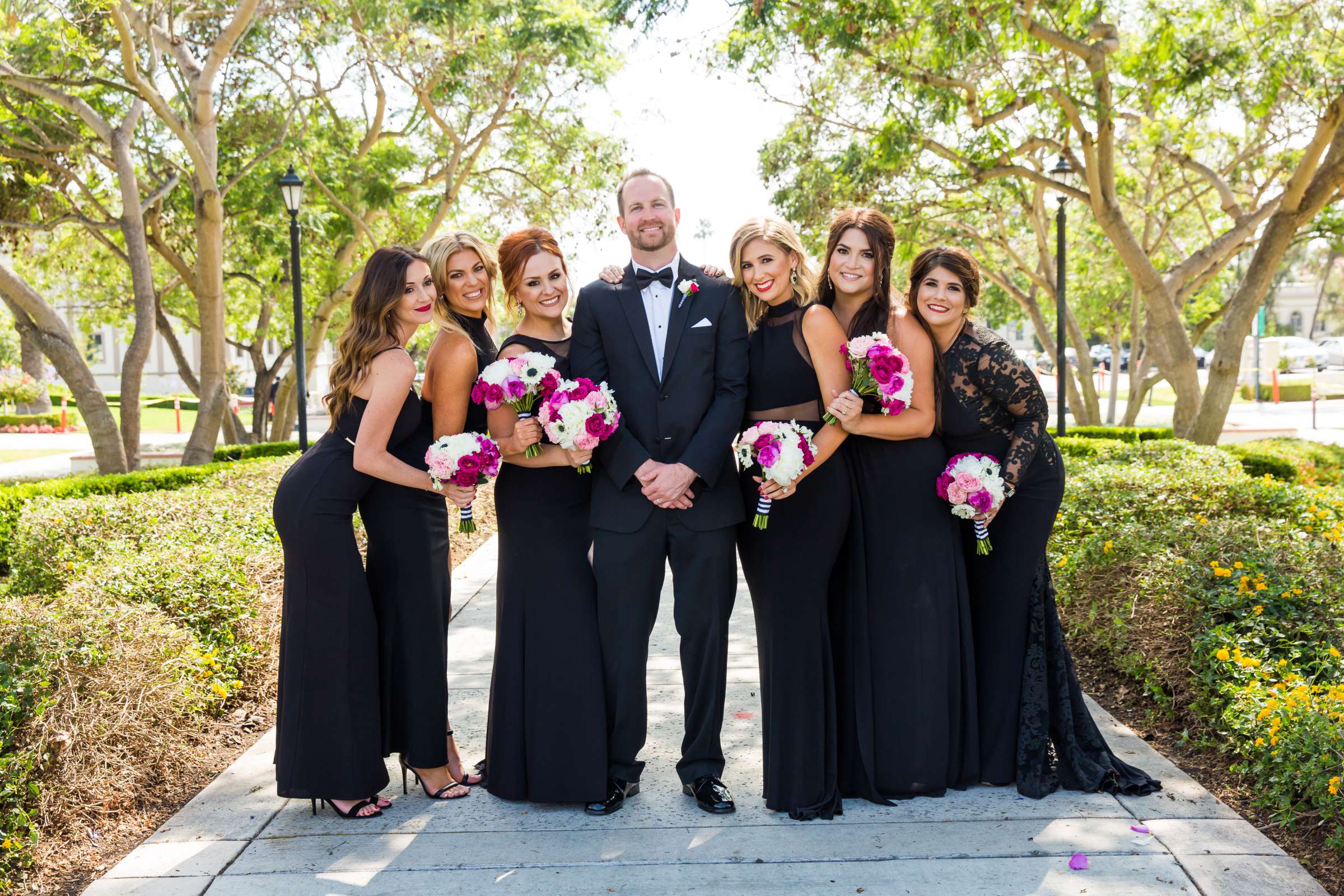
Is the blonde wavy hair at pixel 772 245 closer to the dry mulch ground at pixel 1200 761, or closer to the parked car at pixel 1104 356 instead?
the dry mulch ground at pixel 1200 761

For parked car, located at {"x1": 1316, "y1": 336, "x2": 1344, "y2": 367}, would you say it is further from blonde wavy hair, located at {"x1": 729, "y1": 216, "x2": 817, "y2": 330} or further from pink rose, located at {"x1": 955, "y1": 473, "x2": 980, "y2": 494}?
blonde wavy hair, located at {"x1": 729, "y1": 216, "x2": 817, "y2": 330}

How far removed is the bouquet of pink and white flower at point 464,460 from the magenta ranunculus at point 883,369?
4.83 ft

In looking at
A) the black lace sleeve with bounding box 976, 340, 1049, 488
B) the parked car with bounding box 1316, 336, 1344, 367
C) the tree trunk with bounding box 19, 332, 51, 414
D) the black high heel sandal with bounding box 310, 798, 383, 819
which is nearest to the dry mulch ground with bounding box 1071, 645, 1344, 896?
the black lace sleeve with bounding box 976, 340, 1049, 488

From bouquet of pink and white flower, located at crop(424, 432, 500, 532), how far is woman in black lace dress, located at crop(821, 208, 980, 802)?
56.1 inches

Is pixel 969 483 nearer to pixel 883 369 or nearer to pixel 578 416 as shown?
pixel 883 369

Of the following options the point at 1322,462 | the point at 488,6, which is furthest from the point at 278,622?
the point at 1322,462

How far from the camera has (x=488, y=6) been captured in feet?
47.4

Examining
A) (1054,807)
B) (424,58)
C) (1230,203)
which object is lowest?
(1054,807)

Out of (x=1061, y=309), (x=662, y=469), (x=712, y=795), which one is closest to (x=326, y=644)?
(x=662, y=469)

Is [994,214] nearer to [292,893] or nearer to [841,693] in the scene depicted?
[841,693]

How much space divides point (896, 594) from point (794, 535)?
50cm

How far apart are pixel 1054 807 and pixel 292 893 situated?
110 inches

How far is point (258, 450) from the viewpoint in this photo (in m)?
17.2

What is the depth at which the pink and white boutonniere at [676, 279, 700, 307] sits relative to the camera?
411cm
